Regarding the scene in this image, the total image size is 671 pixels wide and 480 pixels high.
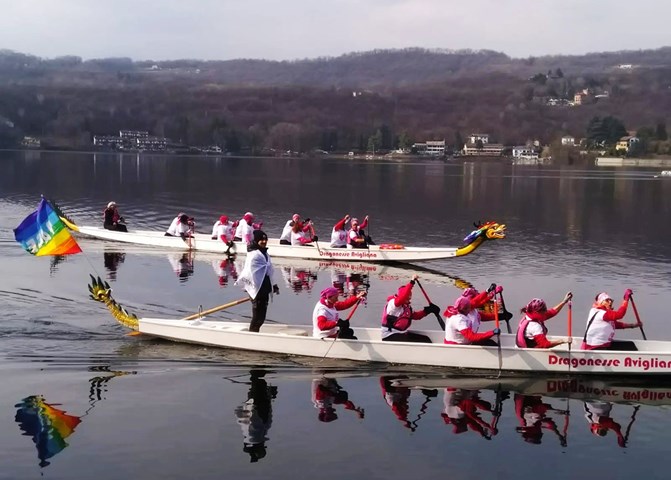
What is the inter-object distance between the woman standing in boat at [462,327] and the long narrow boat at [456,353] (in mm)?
205

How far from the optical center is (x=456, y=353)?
63.5 ft

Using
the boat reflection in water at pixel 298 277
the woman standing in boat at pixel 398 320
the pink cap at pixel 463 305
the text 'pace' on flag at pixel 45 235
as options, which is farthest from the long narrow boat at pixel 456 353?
the boat reflection in water at pixel 298 277

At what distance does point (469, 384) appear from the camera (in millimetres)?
18922

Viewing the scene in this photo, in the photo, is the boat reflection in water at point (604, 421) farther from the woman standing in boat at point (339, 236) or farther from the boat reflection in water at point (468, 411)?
the woman standing in boat at point (339, 236)

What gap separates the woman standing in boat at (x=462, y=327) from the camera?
19.2 m

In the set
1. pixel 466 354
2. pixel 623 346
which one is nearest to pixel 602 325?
pixel 623 346

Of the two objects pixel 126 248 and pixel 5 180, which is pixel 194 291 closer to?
pixel 126 248

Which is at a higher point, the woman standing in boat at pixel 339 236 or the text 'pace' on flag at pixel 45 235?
the text 'pace' on flag at pixel 45 235

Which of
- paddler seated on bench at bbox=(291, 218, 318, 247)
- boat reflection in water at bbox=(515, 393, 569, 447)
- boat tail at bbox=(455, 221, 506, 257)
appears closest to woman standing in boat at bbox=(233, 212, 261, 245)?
paddler seated on bench at bbox=(291, 218, 318, 247)

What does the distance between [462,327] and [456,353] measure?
66 centimetres

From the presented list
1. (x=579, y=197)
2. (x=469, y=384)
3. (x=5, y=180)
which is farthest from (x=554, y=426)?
(x=5, y=180)

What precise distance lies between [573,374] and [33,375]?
13024 millimetres

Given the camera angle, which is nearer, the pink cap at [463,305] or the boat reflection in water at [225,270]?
the pink cap at [463,305]

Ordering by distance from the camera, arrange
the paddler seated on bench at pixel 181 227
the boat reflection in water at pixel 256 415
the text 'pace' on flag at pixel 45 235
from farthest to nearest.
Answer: the paddler seated on bench at pixel 181 227 → the text 'pace' on flag at pixel 45 235 → the boat reflection in water at pixel 256 415
